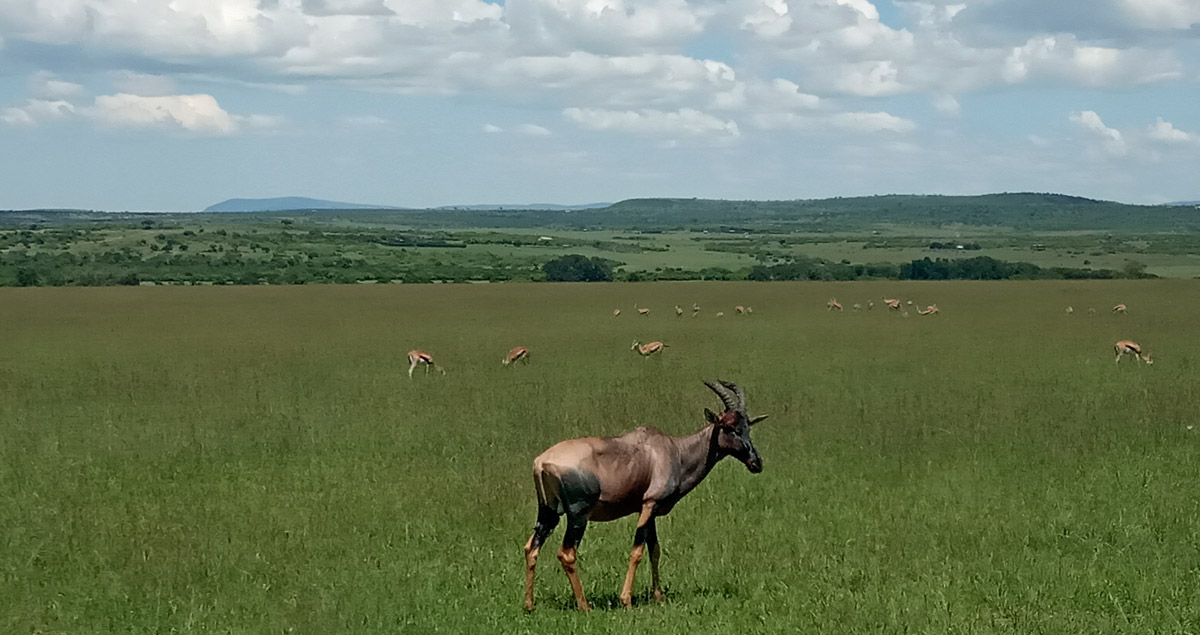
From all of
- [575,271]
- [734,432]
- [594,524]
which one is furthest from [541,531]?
[575,271]

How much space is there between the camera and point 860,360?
109 ft

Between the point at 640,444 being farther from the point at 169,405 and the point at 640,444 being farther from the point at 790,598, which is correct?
the point at 169,405

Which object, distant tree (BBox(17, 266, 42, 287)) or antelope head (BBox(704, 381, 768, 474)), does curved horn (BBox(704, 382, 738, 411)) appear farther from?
distant tree (BBox(17, 266, 42, 287))

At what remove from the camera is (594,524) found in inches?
594

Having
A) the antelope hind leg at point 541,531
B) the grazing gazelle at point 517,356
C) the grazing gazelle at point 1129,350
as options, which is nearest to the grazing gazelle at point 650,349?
the grazing gazelle at point 517,356

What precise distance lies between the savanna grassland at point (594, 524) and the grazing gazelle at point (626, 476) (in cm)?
64

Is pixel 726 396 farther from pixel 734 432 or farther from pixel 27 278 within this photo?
pixel 27 278

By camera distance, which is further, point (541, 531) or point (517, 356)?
point (517, 356)

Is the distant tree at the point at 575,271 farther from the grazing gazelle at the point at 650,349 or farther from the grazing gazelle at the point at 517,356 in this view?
the grazing gazelle at the point at 517,356

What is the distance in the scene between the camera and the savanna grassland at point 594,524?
473 inches

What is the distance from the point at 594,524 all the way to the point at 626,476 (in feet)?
13.1

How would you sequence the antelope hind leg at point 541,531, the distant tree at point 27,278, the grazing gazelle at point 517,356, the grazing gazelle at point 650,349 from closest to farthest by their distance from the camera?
the antelope hind leg at point 541,531, the grazing gazelle at point 517,356, the grazing gazelle at point 650,349, the distant tree at point 27,278

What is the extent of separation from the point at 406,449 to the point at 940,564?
9498 mm

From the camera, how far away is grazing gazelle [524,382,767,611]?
35.9ft
